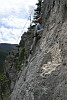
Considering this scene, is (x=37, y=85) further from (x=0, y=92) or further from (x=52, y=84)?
(x=0, y=92)

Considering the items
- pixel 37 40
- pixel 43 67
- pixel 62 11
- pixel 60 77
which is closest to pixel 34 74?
pixel 43 67

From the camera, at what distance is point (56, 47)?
1744 centimetres

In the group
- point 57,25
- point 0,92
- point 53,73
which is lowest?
point 0,92

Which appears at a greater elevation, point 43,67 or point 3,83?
point 43,67

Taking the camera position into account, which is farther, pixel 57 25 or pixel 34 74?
pixel 57 25

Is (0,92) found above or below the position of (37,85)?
below

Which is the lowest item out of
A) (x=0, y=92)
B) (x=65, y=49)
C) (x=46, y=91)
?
(x=0, y=92)

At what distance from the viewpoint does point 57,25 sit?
781 inches

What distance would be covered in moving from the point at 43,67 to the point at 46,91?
8.34ft

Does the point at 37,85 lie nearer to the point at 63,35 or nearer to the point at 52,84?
the point at 52,84

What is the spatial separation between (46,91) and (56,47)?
374 cm

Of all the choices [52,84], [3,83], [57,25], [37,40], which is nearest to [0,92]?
[3,83]

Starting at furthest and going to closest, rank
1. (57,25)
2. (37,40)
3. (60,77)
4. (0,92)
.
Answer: (0,92) → (37,40) → (57,25) → (60,77)

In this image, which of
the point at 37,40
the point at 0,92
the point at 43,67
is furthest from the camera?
the point at 0,92
